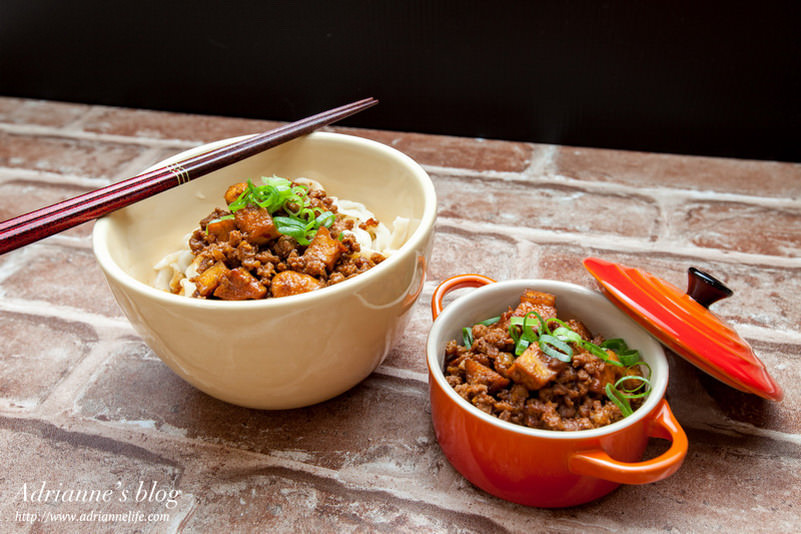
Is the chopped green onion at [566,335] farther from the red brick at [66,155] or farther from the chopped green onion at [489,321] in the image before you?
the red brick at [66,155]

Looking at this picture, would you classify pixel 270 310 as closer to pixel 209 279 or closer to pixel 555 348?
pixel 209 279

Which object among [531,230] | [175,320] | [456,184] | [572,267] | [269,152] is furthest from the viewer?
[456,184]

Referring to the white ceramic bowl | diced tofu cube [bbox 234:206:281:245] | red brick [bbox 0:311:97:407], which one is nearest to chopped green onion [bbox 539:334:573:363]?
the white ceramic bowl

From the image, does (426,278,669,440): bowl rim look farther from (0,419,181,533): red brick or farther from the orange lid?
(0,419,181,533): red brick

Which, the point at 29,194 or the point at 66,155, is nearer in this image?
the point at 29,194

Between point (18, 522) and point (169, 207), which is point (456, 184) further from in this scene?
point (18, 522)

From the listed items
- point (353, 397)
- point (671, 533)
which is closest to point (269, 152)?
point (353, 397)

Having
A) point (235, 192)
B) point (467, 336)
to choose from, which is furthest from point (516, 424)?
point (235, 192)
